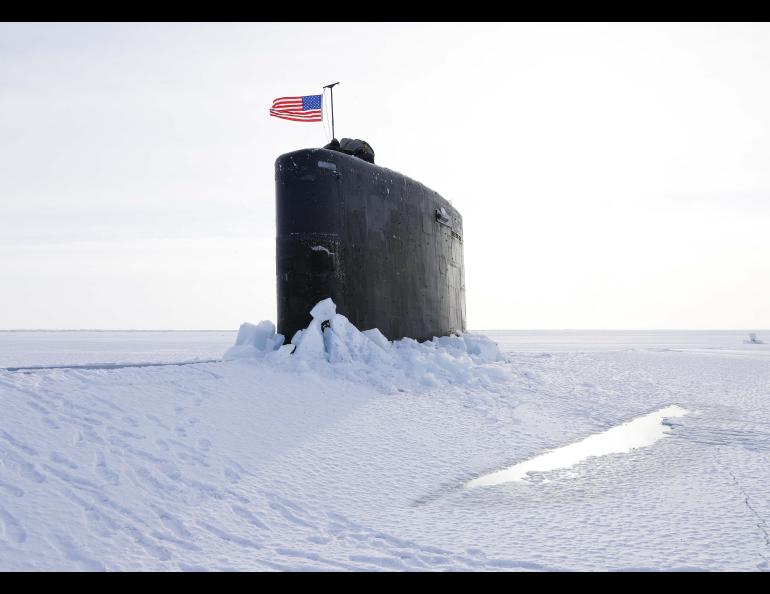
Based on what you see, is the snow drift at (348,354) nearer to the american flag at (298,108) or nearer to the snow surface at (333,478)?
the snow surface at (333,478)

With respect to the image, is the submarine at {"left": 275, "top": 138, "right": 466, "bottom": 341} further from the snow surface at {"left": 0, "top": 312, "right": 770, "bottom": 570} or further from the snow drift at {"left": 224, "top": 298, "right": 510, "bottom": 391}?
the snow surface at {"left": 0, "top": 312, "right": 770, "bottom": 570}

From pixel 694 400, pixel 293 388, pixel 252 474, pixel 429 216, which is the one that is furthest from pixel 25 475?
pixel 694 400

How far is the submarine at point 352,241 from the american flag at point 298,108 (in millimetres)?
786

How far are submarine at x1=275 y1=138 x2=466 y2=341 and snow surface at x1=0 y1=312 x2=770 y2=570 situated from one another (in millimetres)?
631

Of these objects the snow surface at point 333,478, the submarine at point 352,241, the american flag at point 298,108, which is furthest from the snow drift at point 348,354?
the american flag at point 298,108

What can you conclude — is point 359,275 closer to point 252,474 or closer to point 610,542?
point 252,474

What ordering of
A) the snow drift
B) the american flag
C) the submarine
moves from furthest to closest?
the american flag, the submarine, the snow drift

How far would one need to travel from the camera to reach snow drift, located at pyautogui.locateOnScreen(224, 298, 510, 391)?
8.50 m

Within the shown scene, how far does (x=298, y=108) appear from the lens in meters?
10.5

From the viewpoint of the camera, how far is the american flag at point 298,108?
34.1 ft

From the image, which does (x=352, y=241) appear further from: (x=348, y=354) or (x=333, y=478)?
(x=333, y=478)

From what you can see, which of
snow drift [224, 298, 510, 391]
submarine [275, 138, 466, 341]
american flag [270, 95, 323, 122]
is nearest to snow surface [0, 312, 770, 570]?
snow drift [224, 298, 510, 391]

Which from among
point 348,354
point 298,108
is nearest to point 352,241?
point 348,354

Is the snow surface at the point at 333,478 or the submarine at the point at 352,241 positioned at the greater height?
the submarine at the point at 352,241
